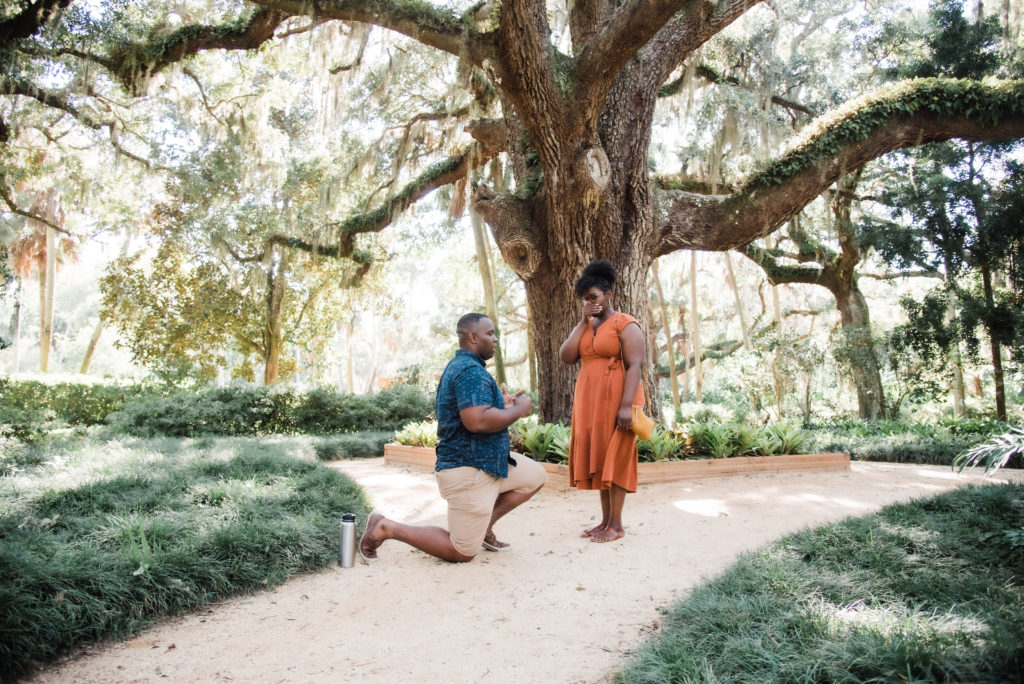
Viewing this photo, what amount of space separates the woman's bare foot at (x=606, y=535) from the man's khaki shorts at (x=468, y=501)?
3.07ft

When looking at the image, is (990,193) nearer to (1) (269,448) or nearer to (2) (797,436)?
(2) (797,436)

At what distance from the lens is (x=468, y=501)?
3.78 m

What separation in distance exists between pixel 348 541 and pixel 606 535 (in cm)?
172

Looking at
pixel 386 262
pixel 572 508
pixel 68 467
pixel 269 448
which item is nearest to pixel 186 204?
pixel 386 262

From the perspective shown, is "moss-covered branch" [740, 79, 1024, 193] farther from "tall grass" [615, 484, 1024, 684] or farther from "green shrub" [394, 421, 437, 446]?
"tall grass" [615, 484, 1024, 684]

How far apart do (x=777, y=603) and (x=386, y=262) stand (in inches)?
631

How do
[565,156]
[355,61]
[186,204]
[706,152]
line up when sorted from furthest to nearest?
[186,204] < [706,152] < [355,61] < [565,156]

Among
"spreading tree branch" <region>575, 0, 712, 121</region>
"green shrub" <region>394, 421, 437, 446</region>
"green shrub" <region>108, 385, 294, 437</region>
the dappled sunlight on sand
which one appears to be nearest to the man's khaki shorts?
the dappled sunlight on sand

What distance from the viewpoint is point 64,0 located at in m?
7.50

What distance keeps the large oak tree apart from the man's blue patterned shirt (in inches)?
152

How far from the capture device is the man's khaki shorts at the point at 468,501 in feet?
12.4

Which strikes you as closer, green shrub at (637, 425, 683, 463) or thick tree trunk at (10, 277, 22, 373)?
green shrub at (637, 425, 683, 463)

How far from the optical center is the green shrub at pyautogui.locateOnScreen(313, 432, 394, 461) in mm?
9492

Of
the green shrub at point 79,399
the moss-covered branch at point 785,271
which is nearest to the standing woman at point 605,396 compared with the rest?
the moss-covered branch at point 785,271
